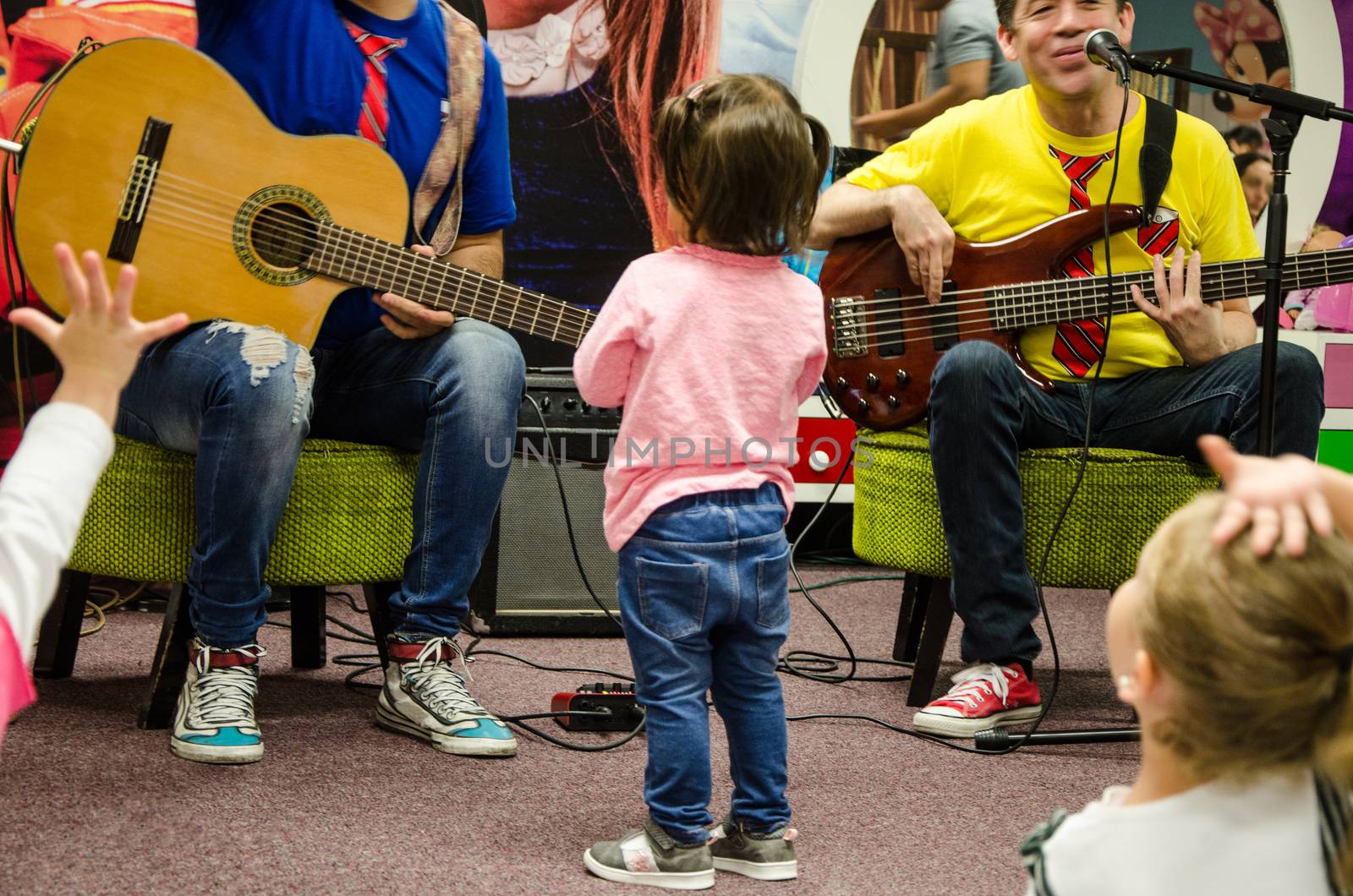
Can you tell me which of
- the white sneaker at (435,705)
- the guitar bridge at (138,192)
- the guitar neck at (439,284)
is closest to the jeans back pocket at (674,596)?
the white sneaker at (435,705)

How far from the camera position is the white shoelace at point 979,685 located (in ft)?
6.58

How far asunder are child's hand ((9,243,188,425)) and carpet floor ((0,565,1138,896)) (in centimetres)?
70

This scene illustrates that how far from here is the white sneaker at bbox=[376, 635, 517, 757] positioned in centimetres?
181

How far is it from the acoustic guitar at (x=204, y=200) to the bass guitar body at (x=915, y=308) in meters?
0.67

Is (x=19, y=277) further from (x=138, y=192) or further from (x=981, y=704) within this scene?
(x=981, y=704)

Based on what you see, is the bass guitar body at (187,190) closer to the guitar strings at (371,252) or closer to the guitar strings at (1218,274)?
the guitar strings at (371,252)

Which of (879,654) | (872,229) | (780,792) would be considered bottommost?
(879,654)

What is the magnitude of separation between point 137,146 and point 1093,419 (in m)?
1.53

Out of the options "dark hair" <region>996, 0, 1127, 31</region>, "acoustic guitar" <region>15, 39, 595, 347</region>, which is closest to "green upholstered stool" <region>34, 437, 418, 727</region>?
"acoustic guitar" <region>15, 39, 595, 347</region>

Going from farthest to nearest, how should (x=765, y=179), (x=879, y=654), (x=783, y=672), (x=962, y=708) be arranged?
1. (x=879, y=654)
2. (x=783, y=672)
3. (x=962, y=708)
4. (x=765, y=179)

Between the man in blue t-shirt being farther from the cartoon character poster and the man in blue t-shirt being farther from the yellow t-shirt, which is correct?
the cartoon character poster

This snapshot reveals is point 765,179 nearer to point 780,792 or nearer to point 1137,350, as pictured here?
point 780,792

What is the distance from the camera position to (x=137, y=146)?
5.74 feet

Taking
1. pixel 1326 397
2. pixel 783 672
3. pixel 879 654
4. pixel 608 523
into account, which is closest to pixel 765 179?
pixel 608 523
